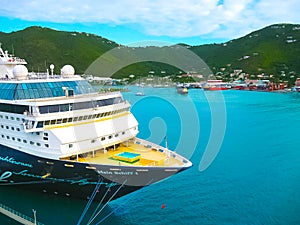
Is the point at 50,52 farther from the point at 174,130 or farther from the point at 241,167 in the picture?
the point at 241,167

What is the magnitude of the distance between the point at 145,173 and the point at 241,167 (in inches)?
434

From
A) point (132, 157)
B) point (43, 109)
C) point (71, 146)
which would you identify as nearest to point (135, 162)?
point (132, 157)

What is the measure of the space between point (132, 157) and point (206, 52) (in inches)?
5978

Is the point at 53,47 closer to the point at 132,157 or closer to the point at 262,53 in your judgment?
the point at 262,53

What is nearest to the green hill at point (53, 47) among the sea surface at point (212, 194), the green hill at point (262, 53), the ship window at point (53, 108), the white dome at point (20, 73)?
the green hill at point (262, 53)

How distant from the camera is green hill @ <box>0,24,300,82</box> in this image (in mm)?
111812

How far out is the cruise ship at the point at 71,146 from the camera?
14.5 meters

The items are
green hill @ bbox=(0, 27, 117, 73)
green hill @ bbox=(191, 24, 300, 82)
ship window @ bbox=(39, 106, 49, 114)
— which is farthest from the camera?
green hill @ bbox=(191, 24, 300, 82)

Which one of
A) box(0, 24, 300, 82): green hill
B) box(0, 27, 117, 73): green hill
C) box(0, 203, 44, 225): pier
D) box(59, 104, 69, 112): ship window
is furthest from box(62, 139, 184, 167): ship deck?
box(0, 24, 300, 82): green hill

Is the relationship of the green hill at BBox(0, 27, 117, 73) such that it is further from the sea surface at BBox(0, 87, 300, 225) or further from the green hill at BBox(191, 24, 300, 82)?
the sea surface at BBox(0, 87, 300, 225)

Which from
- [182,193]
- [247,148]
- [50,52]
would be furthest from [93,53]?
[182,193]

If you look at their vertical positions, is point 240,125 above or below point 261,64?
below

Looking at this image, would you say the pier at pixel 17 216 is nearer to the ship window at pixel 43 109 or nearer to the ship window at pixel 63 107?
the ship window at pixel 43 109

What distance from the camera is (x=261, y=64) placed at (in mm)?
131000
